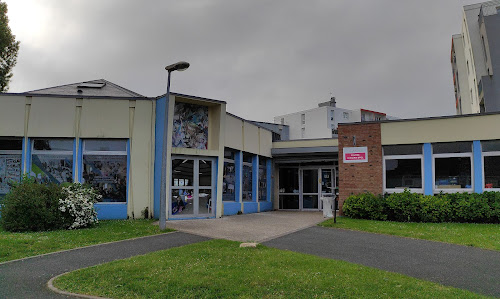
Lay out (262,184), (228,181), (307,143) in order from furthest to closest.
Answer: (307,143) → (262,184) → (228,181)

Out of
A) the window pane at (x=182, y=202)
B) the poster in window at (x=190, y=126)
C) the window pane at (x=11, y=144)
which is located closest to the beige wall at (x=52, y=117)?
the window pane at (x=11, y=144)

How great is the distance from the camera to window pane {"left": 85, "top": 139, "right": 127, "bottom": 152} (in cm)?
1431

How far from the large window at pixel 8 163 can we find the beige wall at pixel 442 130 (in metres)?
14.0

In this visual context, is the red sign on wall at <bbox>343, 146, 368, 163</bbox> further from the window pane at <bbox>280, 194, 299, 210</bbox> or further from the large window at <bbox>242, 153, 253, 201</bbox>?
the window pane at <bbox>280, 194, 299, 210</bbox>

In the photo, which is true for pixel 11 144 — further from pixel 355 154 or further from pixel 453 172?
pixel 453 172

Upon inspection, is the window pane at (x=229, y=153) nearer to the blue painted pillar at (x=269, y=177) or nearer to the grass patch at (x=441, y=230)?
the blue painted pillar at (x=269, y=177)

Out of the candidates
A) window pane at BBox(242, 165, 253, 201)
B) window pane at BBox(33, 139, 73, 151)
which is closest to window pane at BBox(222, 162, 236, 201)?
window pane at BBox(242, 165, 253, 201)

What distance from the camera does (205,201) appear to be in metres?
14.8

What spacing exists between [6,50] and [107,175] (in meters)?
15.2

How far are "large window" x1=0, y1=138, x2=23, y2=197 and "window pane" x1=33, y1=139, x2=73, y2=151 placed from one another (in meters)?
0.63

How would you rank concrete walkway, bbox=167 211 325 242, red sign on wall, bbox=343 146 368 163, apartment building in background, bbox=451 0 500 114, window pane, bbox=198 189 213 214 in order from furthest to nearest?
1. apartment building in background, bbox=451 0 500 114
2. red sign on wall, bbox=343 146 368 163
3. window pane, bbox=198 189 213 214
4. concrete walkway, bbox=167 211 325 242

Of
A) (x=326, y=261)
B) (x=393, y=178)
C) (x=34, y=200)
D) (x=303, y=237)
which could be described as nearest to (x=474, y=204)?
(x=393, y=178)

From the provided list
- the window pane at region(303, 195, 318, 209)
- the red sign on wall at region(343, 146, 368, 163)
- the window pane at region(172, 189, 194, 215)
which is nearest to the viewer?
the window pane at region(172, 189, 194, 215)

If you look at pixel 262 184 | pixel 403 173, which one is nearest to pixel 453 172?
pixel 403 173
